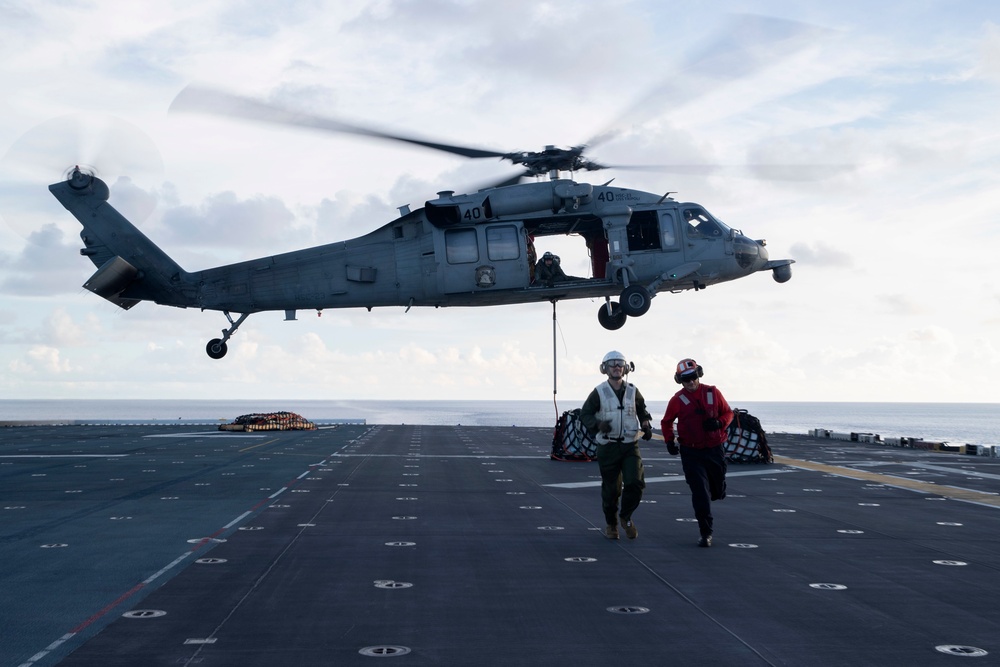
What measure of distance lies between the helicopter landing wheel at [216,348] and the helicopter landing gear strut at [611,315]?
1202 cm

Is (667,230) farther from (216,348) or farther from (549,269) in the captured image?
(216,348)

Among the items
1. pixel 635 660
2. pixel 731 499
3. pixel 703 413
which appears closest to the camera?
pixel 635 660

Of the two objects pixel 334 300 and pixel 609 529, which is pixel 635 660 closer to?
pixel 609 529

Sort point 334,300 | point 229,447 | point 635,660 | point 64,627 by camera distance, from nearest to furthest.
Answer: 1. point 635,660
2. point 64,627
3. point 334,300
4. point 229,447

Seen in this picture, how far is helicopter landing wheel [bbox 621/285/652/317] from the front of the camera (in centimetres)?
2625

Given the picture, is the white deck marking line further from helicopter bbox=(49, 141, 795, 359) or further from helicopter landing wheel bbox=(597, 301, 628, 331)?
helicopter landing wheel bbox=(597, 301, 628, 331)

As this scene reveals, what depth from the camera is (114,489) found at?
18.1 m

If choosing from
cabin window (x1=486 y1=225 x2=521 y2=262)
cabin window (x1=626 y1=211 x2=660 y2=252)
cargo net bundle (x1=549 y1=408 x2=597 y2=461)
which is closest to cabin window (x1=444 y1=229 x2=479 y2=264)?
cabin window (x1=486 y1=225 x2=521 y2=262)

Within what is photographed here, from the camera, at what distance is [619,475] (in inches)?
469

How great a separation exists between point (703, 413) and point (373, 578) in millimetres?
4945

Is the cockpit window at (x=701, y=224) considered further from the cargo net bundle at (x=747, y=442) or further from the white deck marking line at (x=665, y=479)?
the white deck marking line at (x=665, y=479)

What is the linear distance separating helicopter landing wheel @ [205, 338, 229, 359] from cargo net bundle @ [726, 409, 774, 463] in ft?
51.6

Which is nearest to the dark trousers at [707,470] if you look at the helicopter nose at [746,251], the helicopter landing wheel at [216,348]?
the helicopter nose at [746,251]

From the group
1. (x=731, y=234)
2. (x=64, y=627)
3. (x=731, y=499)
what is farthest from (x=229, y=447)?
(x=64, y=627)
